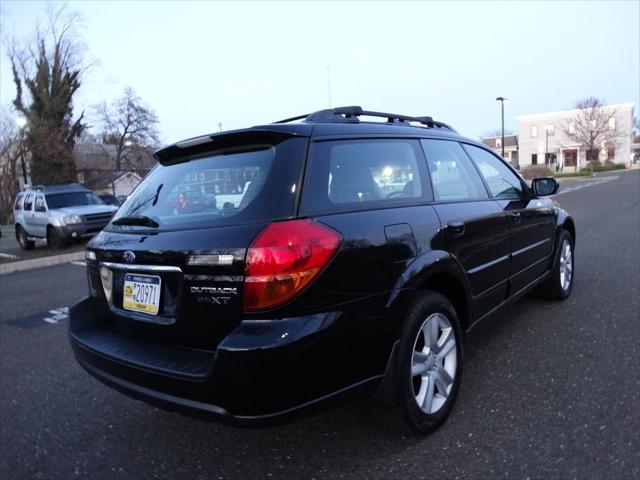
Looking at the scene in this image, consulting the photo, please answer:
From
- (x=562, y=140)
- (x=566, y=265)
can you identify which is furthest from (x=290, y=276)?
(x=562, y=140)

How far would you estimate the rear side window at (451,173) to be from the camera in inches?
122

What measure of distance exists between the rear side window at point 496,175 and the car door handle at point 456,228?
2.74ft

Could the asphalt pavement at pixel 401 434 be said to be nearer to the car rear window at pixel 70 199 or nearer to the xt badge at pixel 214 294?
the xt badge at pixel 214 294

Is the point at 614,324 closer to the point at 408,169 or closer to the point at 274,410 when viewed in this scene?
the point at 408,169

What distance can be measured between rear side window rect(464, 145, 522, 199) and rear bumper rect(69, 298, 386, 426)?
1982mm

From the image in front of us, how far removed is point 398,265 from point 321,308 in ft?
1.76

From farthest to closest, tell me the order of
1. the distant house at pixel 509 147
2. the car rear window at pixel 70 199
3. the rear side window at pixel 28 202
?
the distant house at pixel 509 147, the rear side window at pixel 28 202, the car rear window at pixel 70 199

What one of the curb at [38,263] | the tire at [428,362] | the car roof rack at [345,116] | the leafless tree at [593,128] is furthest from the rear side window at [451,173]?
the leafless tree at [593,128]

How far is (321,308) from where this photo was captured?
2137mm

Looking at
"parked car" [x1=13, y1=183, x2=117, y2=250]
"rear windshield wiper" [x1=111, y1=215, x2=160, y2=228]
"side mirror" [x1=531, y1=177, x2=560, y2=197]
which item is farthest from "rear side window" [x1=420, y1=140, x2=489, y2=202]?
"parked car" [x1=13, y1=183, x2=117, y2=250]

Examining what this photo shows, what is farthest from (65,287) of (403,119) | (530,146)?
(530,146)

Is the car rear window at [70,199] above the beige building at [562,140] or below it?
below

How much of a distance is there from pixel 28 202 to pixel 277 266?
1455 centimetres

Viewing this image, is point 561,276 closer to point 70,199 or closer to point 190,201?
point 190,201
